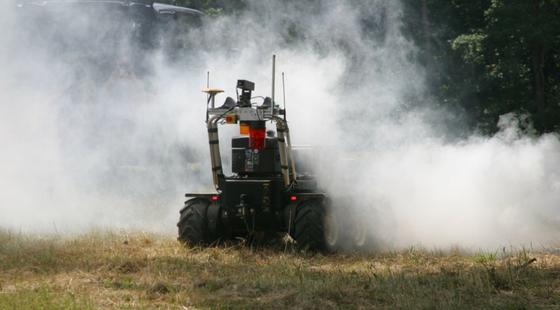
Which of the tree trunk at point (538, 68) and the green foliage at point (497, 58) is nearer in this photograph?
the tree trunk at point (538, 68)

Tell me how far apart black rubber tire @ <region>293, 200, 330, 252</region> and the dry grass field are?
16 centimetres

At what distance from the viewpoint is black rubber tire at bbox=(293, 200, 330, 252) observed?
11969mm

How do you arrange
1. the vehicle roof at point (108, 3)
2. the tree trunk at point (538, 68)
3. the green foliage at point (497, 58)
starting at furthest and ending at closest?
the green foliage at point (497, 58) → the tree trunk at point (538, 68) → the vehicle roof at point (108, 3)

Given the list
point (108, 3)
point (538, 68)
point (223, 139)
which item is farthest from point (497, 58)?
point (223, 139)

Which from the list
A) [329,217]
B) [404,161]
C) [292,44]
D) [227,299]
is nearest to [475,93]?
[292,44]

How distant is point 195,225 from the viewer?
1246 centimetres

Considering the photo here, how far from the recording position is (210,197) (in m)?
12.6

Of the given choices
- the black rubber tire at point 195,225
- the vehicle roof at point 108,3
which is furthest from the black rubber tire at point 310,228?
the vehicle roof at point 108,3

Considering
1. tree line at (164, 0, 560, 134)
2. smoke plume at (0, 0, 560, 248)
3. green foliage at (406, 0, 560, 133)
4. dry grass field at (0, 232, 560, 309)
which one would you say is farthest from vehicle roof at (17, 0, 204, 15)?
green foliage at (406, 0, 560, 133)

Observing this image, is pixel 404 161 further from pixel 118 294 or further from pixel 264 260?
pixel 118 294

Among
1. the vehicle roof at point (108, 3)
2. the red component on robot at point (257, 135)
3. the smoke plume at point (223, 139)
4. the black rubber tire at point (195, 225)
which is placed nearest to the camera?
the black rubber tire at point (195, 225)

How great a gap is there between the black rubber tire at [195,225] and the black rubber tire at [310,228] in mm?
1316

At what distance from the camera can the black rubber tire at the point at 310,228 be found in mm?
11969

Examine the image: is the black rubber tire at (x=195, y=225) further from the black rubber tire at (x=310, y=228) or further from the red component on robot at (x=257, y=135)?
the black rubber tire at (x=310, y=228)
